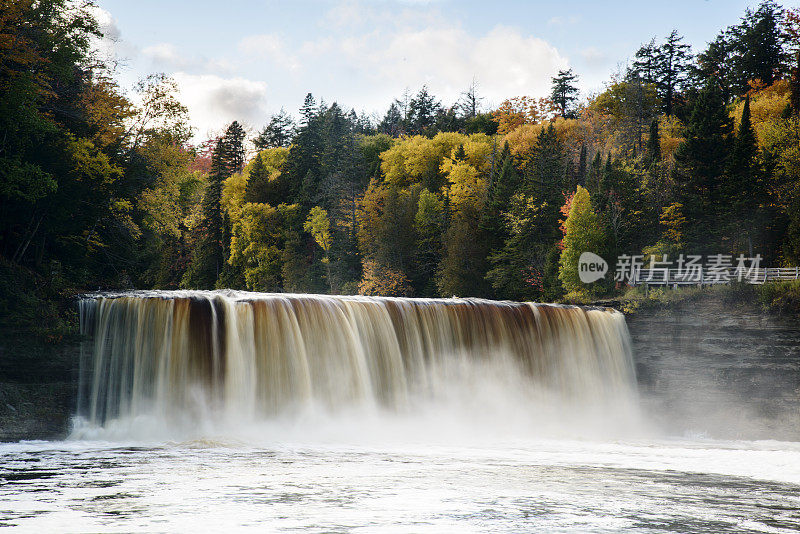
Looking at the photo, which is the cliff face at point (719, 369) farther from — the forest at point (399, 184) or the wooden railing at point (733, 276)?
the forest at point (399, 184)

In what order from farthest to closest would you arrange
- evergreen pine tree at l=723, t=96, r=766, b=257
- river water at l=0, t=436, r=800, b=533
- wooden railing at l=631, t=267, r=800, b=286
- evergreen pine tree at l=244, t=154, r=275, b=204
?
1. evergreen pine tree at l=244, t=154, r=275, b=204
2. evergreen pine tree at l=723, t=96, r=766, b=257
3. wooden railing at l=631, t=267, r=800, b=286
4. river water at l=0, t=436, r=800, b=533

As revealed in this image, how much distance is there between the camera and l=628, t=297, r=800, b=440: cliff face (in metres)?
30.9

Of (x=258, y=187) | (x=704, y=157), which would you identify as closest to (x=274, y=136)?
(x=258, y=187)

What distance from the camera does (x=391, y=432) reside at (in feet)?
70.6

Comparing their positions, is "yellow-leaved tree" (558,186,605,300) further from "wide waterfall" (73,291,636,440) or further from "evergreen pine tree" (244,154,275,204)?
"evergreen pine tree" (244,154,275,204)

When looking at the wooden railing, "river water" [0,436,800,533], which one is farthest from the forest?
"river water" [0,436,800,533]

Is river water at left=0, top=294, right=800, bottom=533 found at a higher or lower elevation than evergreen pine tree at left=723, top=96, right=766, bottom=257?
lower

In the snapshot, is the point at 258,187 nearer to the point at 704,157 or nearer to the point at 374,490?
the point at 704,157

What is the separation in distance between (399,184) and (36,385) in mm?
63571

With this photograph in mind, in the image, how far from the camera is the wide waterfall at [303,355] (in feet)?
64.1

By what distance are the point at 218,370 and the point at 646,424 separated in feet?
70.1

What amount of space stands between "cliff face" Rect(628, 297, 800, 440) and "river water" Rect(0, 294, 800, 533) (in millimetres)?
126

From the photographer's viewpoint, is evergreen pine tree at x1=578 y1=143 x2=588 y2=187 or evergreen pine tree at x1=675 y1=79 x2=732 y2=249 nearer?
evergreen pine tree at x1=675 y1=79 x2=732 y2=249

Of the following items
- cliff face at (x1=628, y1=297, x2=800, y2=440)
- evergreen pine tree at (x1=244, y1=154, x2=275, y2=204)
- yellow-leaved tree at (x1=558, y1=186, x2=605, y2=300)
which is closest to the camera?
cliff face at (x1=628, y1=297, x2=800, y2=440)
